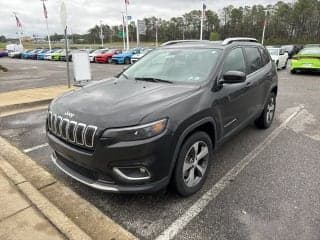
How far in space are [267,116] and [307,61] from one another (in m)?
10.8

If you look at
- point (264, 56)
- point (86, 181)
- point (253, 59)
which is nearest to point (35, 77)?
point (264, 56)

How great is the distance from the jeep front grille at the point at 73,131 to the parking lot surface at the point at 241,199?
81cm

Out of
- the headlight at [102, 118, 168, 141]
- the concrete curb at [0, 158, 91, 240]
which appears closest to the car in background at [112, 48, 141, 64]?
the concrete curb at [0, 158, 91, 240]

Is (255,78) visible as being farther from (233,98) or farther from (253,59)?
(233,98)

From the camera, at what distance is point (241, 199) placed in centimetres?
325

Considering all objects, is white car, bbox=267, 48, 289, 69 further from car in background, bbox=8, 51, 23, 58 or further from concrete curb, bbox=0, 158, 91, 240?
car in background, bbox=8, 51, 23, 58

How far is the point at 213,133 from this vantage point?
3527 mm

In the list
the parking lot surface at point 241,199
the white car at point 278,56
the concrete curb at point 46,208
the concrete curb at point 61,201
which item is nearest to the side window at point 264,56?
the parking lot surface at point 241,199

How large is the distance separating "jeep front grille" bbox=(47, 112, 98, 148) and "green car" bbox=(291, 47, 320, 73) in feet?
48.2

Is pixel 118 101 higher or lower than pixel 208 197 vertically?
higher

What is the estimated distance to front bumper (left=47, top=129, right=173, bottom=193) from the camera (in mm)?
2611

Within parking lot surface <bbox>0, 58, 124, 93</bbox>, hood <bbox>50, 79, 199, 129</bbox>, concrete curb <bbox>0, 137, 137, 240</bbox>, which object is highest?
hood <bbox>50, 79, 199, 129</bbox>

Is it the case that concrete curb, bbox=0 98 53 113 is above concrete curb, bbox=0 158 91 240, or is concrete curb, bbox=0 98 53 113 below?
above

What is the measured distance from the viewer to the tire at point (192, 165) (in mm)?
2994
